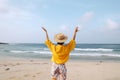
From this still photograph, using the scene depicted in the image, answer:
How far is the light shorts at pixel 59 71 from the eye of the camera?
191 inches

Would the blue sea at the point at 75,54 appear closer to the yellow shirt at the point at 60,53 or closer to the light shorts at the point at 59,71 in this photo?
the light shorts at the point at 59,71

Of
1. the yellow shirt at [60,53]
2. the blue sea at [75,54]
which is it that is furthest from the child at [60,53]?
the blue sea at [75,54]

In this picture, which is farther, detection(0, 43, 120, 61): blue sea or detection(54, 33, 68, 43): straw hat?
detection(0, 43, 120, 61): blue sea

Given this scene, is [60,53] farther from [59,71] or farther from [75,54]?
[75,54]

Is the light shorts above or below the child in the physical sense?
below

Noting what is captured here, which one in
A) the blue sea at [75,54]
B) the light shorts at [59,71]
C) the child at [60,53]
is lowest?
the blue sea at [75,54]

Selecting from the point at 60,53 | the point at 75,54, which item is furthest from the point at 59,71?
the point at 75,54

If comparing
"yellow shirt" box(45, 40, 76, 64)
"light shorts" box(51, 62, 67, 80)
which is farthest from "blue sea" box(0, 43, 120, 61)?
"yellow shirt" box(45, 40, 76, 64)

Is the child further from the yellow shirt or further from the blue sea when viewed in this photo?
the blue sea

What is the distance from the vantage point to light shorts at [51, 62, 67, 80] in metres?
4.85

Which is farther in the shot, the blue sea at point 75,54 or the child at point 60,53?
the blue sea at point 75,54

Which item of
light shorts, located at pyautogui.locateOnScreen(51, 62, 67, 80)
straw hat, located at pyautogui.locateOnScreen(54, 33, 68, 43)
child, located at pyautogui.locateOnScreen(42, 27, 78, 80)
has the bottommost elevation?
light shorts, located at pyautogui.locateOnScreen(51, 62, 67, 80)

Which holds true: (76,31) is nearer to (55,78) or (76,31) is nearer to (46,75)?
(55,78)

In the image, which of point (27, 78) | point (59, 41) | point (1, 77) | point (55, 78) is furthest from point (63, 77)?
point (1, 77)
